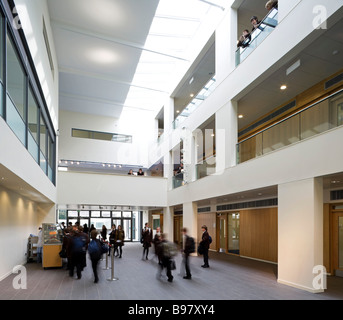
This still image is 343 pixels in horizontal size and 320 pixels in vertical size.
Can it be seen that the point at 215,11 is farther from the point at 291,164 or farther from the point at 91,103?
the point at 91,103

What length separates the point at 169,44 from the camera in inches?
607

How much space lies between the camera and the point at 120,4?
11.5 meters

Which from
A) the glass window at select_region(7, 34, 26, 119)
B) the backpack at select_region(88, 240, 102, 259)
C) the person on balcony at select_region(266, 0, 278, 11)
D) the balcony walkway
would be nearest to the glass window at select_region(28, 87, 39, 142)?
the glass window at select_region(7, 34, 26, 119)

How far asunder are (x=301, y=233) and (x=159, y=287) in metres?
3.84

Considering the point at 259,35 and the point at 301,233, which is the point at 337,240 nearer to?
the point at 301,233

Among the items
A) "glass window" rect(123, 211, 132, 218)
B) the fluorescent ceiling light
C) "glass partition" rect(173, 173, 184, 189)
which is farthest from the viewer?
"glass window" rect(123, 211, 132, 218)

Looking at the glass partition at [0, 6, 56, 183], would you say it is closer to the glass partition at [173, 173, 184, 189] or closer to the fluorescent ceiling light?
the fluorescent ceiling light

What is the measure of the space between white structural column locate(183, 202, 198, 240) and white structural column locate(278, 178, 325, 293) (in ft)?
22.7

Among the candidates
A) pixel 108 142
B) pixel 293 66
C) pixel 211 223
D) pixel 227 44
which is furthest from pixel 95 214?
pixel 293 66

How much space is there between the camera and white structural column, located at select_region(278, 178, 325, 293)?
7102 millimetres

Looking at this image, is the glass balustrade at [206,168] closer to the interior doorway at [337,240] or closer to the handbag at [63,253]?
the interior doorway at [337,240]

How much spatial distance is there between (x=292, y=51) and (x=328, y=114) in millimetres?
2296

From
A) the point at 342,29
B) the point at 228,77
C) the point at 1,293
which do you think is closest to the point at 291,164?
the point at 342,29

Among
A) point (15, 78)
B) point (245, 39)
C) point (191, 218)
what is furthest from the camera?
point (191, 218)
